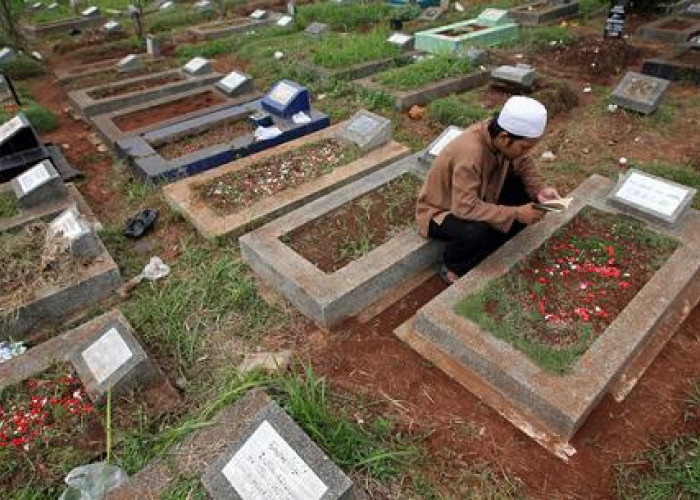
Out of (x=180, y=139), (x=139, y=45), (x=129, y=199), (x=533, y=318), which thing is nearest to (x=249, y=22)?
(x=139, y=45)

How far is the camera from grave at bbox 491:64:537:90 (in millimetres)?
6117

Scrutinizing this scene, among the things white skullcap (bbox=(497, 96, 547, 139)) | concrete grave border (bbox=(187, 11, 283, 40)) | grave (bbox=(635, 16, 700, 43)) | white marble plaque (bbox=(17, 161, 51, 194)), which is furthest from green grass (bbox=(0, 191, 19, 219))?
grave (bbox=(635, 16, 700, 43))

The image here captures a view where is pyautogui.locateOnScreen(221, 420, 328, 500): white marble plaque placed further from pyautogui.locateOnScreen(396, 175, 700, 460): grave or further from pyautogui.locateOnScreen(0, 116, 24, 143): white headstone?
pyautogui.locateOnScreen(0, 116, 24, 143): white headstone

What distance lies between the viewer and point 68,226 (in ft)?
11.9

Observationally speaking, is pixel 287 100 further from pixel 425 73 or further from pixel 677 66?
pixel 677 66

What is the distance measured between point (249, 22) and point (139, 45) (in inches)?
96.4

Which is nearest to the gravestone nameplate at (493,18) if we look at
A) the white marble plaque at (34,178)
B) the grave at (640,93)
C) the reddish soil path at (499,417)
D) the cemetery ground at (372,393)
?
the grave at (640,93)

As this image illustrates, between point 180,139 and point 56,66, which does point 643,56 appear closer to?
point 180,139

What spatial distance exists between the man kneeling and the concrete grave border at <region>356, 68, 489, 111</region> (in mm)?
3202

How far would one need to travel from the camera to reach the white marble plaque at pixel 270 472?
185 centimetres

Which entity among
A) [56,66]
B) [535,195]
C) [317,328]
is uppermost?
[535,195]

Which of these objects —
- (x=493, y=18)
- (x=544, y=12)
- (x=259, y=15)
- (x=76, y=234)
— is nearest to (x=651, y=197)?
(x=76, y=234)

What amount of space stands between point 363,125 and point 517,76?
2451mm

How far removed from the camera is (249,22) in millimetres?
A: 10930
